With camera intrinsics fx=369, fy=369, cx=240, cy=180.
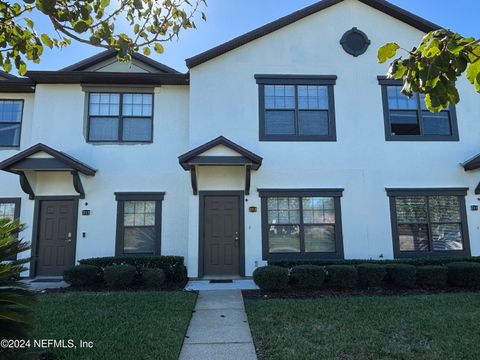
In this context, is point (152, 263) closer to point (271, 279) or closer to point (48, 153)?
point (271, 279)

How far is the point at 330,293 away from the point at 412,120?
6365 millimetres

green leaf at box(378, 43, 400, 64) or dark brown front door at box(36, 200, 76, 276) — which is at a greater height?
green leaf at box(378, 43, 400, 64)

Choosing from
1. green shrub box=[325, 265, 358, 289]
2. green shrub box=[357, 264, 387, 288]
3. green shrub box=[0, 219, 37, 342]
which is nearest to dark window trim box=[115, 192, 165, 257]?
green shrub box=[325, 265, 358, 289]

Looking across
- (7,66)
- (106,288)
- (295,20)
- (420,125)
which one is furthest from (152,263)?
(420,125)

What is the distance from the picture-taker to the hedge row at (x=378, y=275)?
9242 mm

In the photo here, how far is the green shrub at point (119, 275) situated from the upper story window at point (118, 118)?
425cm

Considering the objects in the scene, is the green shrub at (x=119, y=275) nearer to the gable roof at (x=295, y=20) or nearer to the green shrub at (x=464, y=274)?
the gable roof at (x=295, y=20)

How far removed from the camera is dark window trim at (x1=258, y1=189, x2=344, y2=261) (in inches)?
432

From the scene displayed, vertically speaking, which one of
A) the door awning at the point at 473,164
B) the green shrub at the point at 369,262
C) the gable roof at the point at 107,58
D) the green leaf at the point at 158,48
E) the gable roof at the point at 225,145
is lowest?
the green shrub at the point at 369,262

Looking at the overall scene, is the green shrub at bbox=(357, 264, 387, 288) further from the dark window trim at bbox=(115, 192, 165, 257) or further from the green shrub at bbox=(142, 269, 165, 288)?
the dark window trim at bbox=(115, 192, 165, 257)

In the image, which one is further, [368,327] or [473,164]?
[473,164]

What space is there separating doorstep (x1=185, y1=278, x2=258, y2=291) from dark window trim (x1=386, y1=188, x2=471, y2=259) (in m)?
4.62

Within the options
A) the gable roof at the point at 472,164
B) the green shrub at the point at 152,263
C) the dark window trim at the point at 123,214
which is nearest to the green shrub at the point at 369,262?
the green shrub at the point at 152,263

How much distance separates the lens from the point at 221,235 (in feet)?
36.4
